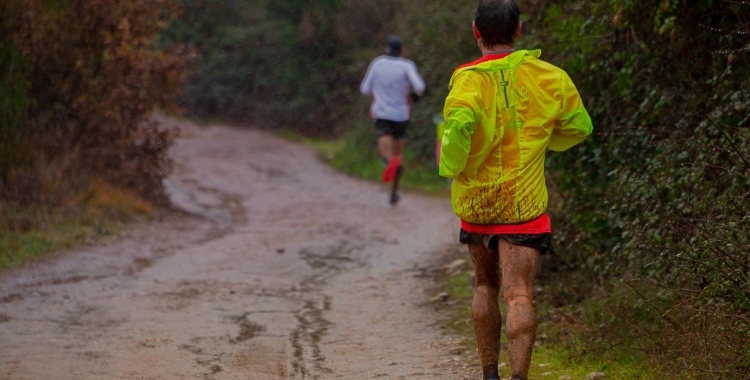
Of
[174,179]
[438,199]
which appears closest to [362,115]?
[174,179]

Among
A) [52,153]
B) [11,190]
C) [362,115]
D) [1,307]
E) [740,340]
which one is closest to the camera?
[740,340]

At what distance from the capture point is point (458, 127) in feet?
13.3

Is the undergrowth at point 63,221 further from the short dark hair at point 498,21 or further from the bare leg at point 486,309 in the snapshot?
the short dark hair at point 498,21

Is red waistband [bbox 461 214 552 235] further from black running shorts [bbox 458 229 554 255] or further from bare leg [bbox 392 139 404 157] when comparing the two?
bare leg [bbox 392 139 404 157]

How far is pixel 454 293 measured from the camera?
745cm

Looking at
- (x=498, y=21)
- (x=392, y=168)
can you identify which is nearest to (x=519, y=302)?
(x=498, y=21)

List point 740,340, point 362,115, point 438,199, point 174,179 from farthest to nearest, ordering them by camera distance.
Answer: point 362,115 → point 174,179 → point 438,199 → point 740,340

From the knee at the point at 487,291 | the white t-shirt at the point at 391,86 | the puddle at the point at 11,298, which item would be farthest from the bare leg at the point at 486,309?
the white t-shirt at the point at 391,86

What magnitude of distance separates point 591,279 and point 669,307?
1.42 metres

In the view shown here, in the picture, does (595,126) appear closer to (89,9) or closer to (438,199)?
(89,9)

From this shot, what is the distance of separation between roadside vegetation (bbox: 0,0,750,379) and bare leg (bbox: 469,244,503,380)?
77 cm

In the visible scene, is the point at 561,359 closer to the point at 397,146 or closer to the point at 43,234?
the point at 43,234

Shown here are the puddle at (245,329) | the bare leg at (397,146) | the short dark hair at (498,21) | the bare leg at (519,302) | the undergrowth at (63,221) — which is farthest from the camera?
the bare leg at (397,146)

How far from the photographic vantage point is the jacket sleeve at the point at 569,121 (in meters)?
4.30
